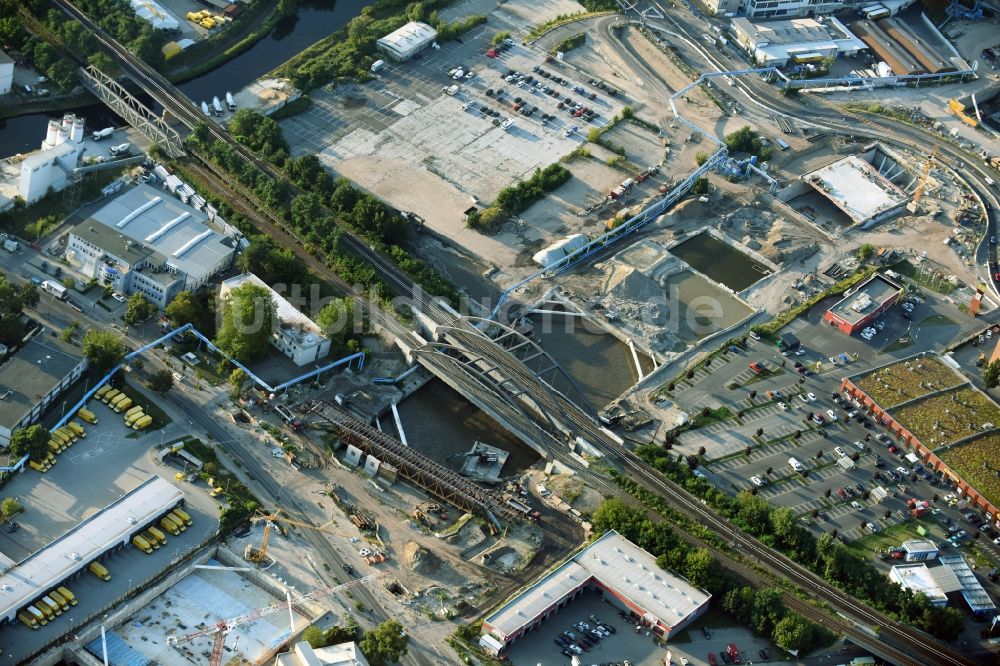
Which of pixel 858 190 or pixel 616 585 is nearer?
pixel 616 585

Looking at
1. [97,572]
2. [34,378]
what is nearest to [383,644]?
[97,572]

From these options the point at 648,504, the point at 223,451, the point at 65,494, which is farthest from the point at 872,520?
the point at 65,494

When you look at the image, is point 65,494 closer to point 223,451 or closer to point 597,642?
point 223,451

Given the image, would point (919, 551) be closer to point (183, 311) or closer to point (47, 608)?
point (183, 311)

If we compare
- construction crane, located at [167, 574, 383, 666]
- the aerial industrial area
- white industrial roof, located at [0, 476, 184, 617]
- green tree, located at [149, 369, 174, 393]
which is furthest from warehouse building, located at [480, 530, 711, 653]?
green tree, located at [149, 369, 174, 393]

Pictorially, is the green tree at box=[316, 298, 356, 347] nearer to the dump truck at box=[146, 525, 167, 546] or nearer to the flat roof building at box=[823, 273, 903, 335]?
the dump truck at box=[146, 525, 167, 546]

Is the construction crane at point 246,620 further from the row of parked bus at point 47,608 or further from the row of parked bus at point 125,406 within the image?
the row of parked bus at point 125,406
